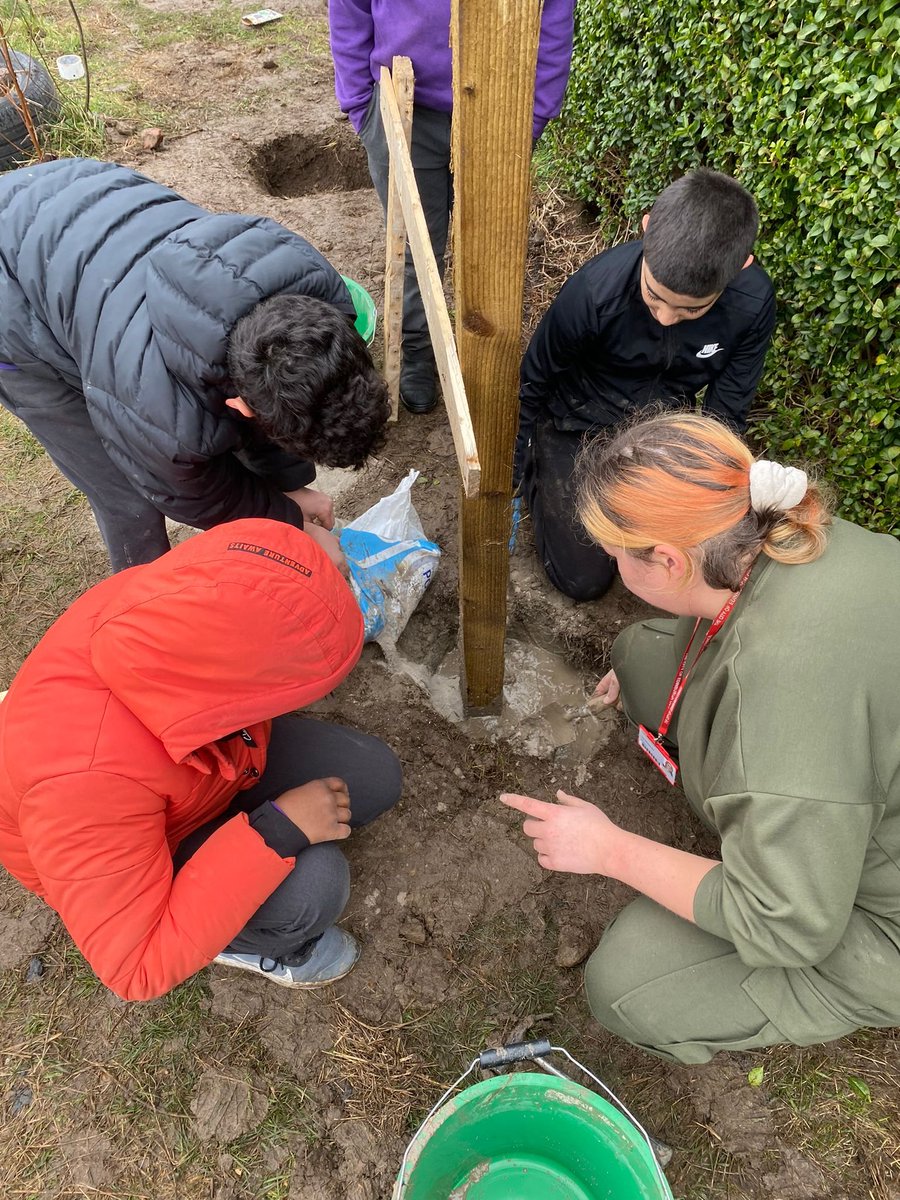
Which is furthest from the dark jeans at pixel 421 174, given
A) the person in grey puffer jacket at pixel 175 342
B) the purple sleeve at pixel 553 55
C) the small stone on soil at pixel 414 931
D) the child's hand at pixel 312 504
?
the small stone on soil at pixel 414 931

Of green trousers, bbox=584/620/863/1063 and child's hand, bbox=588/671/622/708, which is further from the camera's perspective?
child's hand, bbox=588/671/622/708

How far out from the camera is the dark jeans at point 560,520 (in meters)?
2.74

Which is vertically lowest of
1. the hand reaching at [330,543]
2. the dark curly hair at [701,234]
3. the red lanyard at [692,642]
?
the hand reaching at [330,543]

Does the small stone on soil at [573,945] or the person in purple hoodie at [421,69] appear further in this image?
the person in purple hoodie at [421,69]

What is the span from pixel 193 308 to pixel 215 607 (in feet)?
2.31

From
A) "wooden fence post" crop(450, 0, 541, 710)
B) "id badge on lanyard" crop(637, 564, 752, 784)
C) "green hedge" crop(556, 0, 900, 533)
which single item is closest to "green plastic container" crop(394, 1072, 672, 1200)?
"id badge on lanyard" crop(637, 564, 752, 784)

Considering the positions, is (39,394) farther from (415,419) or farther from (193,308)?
(415,419)

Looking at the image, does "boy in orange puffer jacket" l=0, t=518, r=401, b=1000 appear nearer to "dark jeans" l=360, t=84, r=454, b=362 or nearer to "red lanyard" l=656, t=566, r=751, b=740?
"red lanyard" l=656, t=566, r=751, b=740

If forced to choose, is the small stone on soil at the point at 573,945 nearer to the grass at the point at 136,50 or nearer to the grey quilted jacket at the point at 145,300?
the grey quilted jacket at the point at 145,300

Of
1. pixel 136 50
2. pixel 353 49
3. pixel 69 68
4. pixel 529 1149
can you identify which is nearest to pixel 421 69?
pixel 353 49

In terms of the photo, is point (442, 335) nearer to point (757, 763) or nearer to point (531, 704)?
point (757, 763)

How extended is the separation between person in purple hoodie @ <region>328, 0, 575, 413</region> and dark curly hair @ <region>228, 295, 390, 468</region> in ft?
4.59

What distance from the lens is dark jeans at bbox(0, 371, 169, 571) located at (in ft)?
6.95

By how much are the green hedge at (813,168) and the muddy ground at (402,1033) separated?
1071 mm
